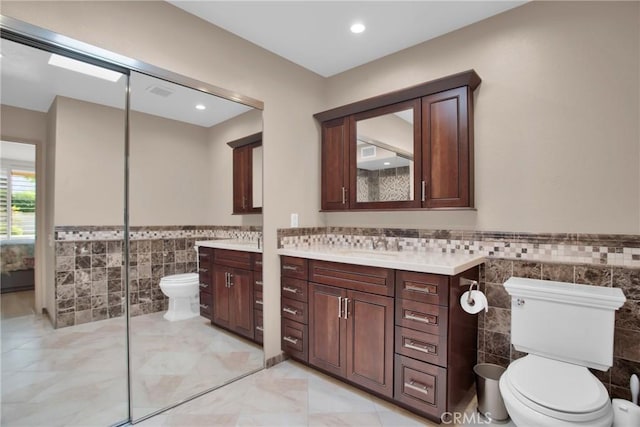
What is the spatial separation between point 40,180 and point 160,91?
0.88 meters

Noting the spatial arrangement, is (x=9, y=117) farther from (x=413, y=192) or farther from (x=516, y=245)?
(x=516, y=245)

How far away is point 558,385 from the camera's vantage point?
155 centimetres

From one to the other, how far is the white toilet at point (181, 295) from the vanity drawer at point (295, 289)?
0.70 m

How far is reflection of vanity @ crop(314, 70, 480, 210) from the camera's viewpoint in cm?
230

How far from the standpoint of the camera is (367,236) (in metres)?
2.96

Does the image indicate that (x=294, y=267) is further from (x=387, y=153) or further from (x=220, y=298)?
(x=387, y=153)

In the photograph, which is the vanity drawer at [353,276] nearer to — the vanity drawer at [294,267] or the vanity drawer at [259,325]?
the vanity drawer at [294,267]

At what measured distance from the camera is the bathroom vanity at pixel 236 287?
2551 millimetres

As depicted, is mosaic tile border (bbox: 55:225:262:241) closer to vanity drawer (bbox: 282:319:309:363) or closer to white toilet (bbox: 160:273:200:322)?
white toilet (bbox: 160:273:200:322)

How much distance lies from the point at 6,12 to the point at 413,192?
102 inches

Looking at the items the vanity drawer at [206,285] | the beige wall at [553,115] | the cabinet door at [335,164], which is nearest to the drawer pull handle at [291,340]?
the vanity drawer at [206,285]

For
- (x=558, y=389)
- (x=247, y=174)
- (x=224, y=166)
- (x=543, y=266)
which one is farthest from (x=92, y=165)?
(x=543, y=266)

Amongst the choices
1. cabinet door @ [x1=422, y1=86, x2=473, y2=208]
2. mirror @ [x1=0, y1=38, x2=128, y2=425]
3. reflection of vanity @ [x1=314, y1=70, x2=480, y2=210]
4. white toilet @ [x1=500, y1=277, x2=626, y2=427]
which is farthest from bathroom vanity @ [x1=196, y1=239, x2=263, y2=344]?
white toilet @ [x1=500, y1=277, x2=626, y2=427]

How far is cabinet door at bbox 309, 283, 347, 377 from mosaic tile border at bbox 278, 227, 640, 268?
633mm
